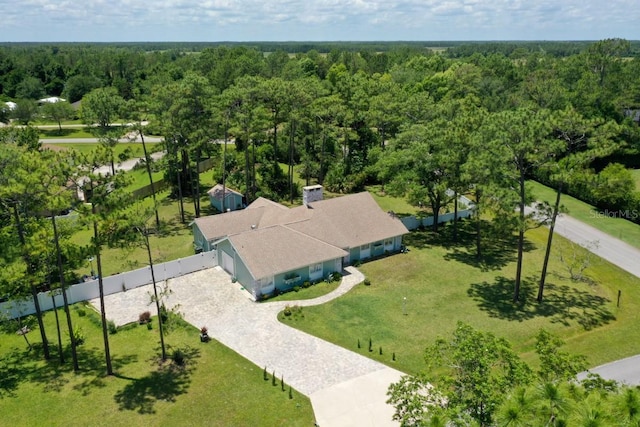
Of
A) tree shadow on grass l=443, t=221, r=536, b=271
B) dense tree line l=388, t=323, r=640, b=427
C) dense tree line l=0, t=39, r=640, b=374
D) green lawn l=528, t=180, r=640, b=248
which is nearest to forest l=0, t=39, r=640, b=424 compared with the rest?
dense tree line l=0, t=39, r=640, b=374

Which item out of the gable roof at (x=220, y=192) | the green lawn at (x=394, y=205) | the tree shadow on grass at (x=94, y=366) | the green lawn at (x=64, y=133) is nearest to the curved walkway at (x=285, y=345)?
the tree shadow on grass at (x=94, y=366)

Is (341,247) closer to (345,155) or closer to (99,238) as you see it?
(99,238)

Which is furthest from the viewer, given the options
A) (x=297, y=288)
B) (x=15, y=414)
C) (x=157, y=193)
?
(x=157, y=193)

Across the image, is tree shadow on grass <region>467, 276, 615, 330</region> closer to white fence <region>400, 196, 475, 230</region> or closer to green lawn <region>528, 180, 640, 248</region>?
green lawn <region>528, 180, 640, 248</region>

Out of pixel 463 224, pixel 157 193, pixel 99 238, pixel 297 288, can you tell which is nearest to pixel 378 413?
pixel 297 288

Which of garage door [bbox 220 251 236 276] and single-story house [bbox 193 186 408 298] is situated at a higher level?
single-story house [bbox 193 186 408 298]

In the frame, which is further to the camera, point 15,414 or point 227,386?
point 227,386

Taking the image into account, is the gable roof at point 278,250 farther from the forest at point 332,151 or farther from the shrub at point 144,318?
the forest at point 332,151
